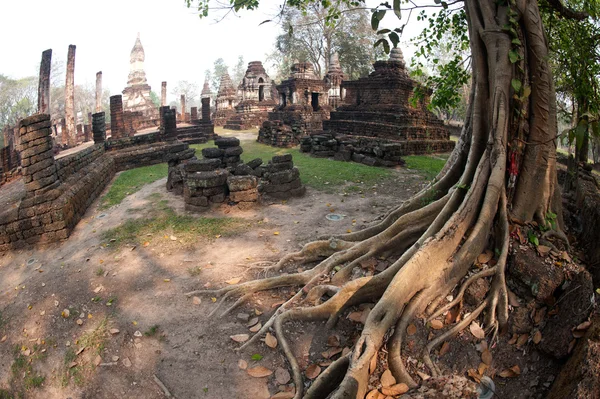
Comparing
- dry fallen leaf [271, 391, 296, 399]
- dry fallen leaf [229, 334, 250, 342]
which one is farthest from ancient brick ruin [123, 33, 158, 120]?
dry fallen leaf [271, 391, 296, 399]

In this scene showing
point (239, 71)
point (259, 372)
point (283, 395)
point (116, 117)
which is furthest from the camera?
point (239, 71)

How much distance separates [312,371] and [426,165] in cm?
1047

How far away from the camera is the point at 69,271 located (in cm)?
496

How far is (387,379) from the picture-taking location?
2553 mm

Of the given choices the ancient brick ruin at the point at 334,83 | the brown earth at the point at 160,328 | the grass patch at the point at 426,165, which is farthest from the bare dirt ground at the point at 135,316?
the ancient brick ruin at the point at 334,83

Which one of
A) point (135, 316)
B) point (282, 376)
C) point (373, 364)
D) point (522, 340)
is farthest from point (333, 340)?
point (135, 316)

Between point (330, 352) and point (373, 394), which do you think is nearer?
point (373, 394)

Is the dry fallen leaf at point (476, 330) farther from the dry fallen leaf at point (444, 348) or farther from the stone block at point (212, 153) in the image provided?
the stone block at point (212, 153)

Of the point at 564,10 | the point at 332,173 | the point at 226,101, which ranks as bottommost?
the point at 332,173

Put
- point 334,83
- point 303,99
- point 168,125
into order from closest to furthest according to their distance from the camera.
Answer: point 168,125 < point 303,99 < point 334,83

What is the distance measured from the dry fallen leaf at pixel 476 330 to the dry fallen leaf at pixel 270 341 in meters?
1.57

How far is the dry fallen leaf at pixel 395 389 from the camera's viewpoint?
2.44m

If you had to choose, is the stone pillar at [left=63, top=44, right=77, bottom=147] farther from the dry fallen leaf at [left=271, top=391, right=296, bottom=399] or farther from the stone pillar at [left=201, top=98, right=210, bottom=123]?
the dry fallen leaf at [left=271, top=391, right=296, bottom=399]

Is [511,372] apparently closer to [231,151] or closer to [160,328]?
[160,328]
